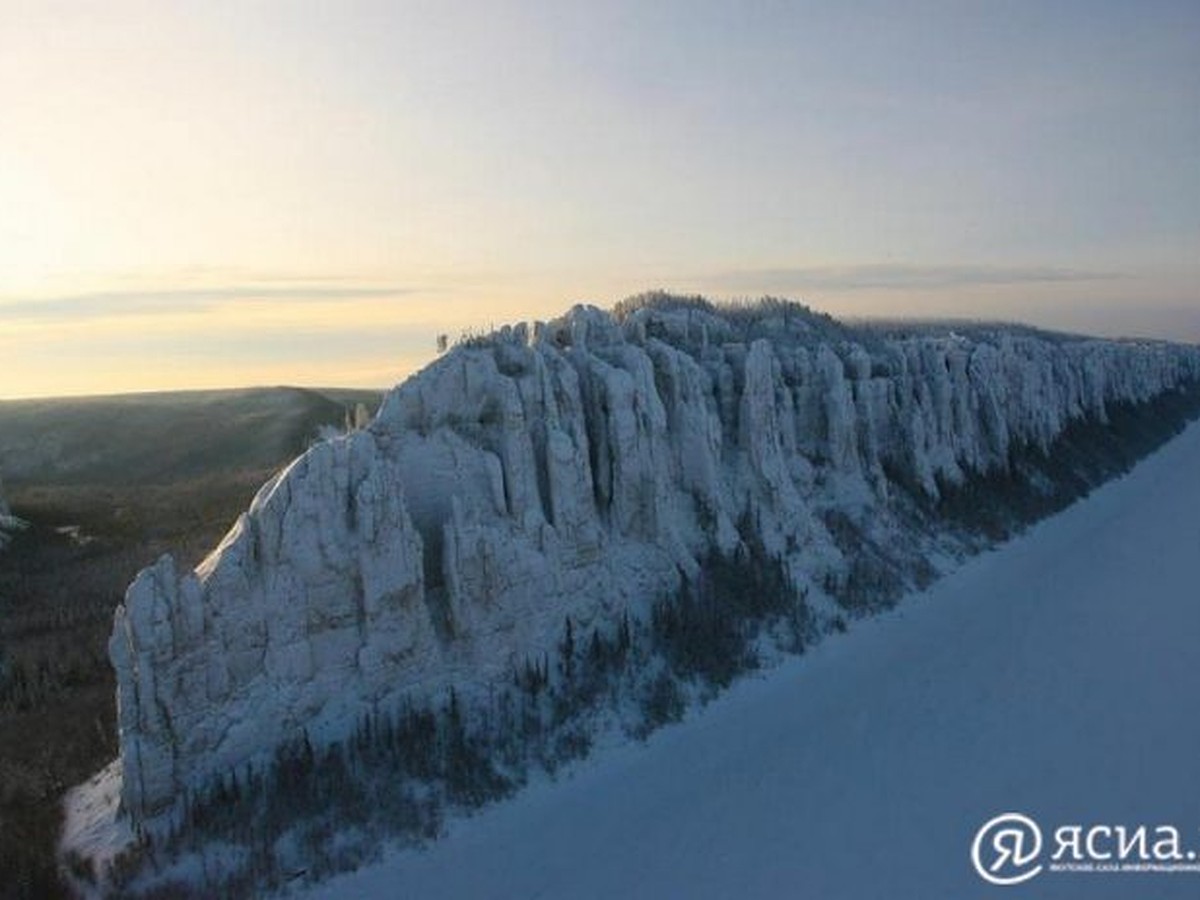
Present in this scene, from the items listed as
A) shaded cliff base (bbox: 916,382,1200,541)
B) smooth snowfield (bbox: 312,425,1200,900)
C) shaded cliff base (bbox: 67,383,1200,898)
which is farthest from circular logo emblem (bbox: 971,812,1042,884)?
shaded cliff base (bbox: 916,382,1200,541)

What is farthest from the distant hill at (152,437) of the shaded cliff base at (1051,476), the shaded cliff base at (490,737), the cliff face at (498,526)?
the shaded cliff base at (490,737)

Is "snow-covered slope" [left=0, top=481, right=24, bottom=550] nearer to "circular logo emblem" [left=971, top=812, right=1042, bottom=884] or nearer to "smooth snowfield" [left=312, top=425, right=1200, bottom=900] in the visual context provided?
"smooth snowfield" [left=312, top=425, right=1200, bottom=900]

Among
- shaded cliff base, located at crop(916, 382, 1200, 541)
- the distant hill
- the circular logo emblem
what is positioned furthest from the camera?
the distant hill

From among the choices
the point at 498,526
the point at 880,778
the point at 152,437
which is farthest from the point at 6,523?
the point at 880,778

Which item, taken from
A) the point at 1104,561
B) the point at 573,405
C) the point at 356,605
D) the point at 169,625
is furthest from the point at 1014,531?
the point at 169,625

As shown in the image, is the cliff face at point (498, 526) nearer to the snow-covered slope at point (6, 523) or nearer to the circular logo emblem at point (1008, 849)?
the circular logo emblem at point (1008, 849)

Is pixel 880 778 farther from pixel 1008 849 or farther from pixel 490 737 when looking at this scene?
pixel 490 737
